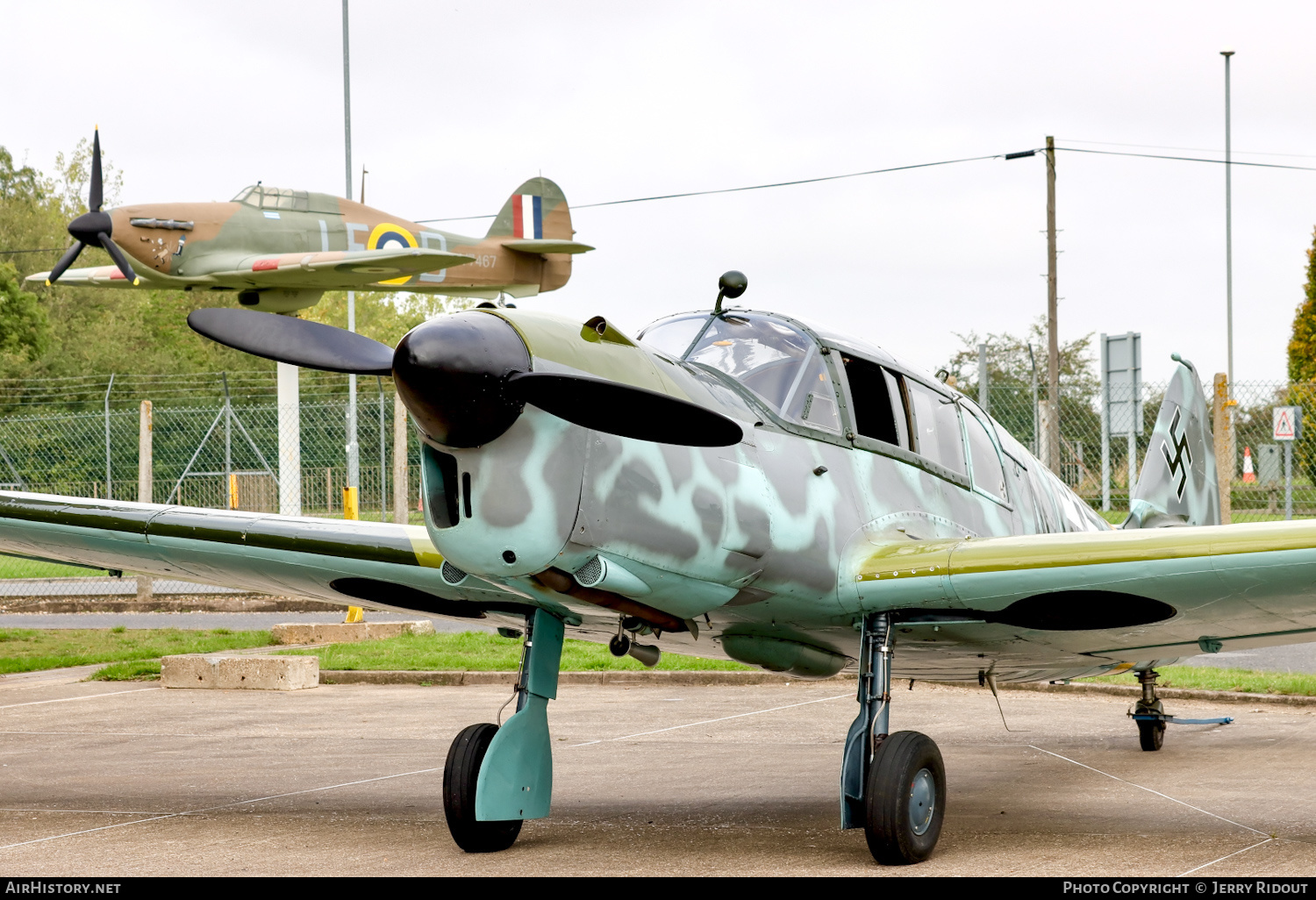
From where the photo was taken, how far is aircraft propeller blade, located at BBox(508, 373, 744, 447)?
467 cm

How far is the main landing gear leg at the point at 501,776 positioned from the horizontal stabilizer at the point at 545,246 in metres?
22.6

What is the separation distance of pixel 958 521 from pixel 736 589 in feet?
6.47

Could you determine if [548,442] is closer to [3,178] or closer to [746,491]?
[746,491]

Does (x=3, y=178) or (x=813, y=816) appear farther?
(x=3, y=178)

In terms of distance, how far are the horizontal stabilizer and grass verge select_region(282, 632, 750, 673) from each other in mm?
14396

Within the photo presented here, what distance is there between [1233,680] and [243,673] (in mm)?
9699

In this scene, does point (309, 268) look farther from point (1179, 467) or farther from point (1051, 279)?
point (1179, 467)

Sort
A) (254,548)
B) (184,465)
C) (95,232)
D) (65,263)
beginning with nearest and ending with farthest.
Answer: (254,548) < (65,263) < (95,232) < (184,465)

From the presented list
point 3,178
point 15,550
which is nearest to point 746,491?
point 15,550

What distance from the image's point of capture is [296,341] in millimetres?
5445

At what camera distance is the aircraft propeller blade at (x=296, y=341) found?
5234mm

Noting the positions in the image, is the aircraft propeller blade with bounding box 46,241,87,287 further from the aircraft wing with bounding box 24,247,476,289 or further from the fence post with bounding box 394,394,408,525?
the fence post with bounding box 394,394,408,525

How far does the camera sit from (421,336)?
14.8ft

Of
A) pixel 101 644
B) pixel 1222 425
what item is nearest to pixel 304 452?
pixel 101 644
